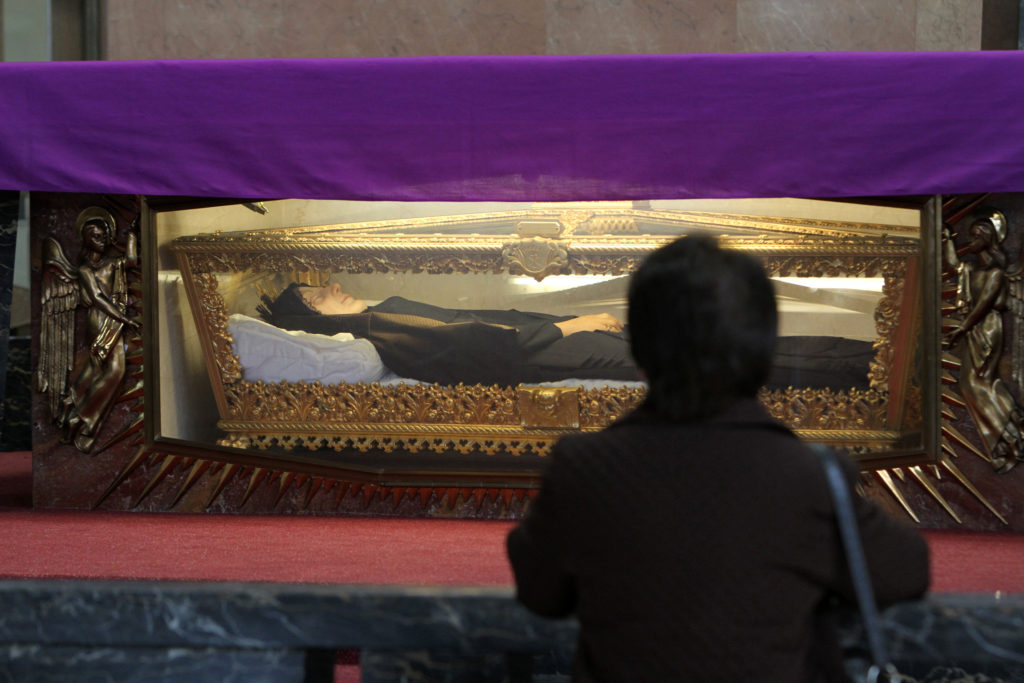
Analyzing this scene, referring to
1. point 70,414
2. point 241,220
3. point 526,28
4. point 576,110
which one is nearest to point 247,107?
point 241,220

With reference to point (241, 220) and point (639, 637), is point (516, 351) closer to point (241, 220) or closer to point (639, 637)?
point (241, 220)

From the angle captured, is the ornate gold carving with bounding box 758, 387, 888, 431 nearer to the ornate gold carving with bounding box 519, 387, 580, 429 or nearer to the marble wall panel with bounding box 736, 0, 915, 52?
→ the ornate gold carving with bounding box 519, 387, 580, 429

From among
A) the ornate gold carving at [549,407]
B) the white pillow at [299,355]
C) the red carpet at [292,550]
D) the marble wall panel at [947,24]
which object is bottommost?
the red carpet at [292,550]

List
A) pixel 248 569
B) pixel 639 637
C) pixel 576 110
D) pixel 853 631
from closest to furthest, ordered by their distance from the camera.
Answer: pixel 639 637 → pixel 853 631 → pixel 248 569 → pixel 576 110

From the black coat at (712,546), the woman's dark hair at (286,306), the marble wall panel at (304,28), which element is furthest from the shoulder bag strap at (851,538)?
the marble wall panel at (304,28)

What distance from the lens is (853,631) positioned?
5.47 feet

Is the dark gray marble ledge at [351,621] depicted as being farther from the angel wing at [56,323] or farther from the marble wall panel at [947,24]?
the marble wall panel at [947,24]

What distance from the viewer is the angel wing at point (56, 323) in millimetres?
3479

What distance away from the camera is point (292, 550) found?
9.30ft

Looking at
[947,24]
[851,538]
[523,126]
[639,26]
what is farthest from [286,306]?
[947,24]

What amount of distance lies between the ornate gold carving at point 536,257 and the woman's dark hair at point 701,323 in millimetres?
2189

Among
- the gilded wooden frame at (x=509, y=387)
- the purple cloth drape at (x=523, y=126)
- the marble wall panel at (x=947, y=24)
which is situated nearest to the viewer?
the purple cloth drape at (x=523, y=126)

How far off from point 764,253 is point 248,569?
2.00 meters

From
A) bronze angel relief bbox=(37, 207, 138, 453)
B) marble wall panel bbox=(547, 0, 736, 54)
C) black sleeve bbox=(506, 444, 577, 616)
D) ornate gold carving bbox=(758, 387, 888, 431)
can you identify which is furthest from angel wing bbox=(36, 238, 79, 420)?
black sleeve bbox=(506, 444, 577, 616)
